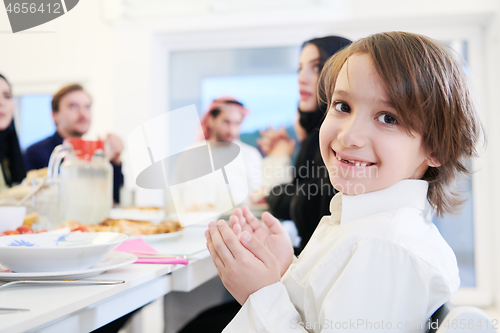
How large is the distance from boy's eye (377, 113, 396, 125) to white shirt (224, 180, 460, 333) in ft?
0.28

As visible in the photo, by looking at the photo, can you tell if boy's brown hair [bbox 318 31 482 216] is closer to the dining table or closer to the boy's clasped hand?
the boy's clasped hand

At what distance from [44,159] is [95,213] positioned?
1.09 m

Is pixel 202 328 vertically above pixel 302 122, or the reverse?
pixel 302 122

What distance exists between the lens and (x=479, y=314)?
360mm

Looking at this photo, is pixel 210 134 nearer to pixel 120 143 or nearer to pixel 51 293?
pixel 120 143

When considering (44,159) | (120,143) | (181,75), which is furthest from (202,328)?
(181,75)

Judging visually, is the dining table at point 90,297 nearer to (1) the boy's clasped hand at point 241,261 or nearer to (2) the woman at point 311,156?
(1) the boy's clasped hand at point 241,261

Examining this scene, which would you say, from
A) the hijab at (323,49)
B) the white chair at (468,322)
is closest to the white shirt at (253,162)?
the hijab at (323,49)

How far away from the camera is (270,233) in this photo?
685mm

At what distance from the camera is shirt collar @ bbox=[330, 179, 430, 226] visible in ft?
1.74

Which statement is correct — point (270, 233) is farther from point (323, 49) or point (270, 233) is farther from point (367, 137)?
point (323, 49)

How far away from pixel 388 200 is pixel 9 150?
1.61 m

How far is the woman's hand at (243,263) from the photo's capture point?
51cm

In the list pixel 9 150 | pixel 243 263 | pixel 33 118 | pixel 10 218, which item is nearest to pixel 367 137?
pixel 243 263
